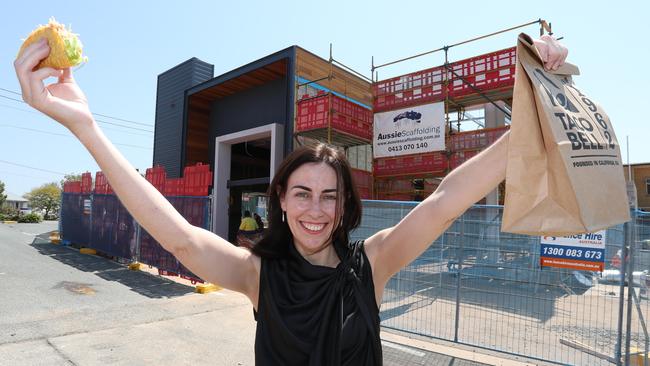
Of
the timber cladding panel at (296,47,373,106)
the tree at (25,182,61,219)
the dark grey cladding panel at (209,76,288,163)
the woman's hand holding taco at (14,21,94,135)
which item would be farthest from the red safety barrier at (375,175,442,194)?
the tree at (25,182,61,219)

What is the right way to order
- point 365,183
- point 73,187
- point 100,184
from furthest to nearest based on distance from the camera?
1. point 73,187
2. point 100,184
3. point 365,183

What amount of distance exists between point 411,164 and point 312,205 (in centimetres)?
1050

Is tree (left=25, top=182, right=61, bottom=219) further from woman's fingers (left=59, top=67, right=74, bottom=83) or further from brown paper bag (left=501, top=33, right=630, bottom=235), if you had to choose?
brown paper bag (left=501, top=33, right=630, bottom=235)

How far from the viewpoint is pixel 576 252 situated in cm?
492

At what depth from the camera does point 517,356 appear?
15.9 feet

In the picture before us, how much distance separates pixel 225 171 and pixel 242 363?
11.6 metres

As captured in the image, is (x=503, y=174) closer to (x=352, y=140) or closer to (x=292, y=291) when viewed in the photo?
(x=292, y=291)

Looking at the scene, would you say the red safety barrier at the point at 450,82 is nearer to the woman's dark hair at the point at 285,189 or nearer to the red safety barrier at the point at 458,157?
the red safety barrier at the point at 458,157

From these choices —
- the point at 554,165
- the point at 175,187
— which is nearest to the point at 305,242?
the point at 554,165

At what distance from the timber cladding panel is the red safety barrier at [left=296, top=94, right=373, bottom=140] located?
46.2 inches

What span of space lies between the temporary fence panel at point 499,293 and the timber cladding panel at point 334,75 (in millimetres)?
7927

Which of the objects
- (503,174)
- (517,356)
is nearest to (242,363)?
(517,356)

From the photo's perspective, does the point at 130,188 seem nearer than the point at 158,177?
Yes

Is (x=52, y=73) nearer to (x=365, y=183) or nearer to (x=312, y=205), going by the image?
(x=312, y=205)
